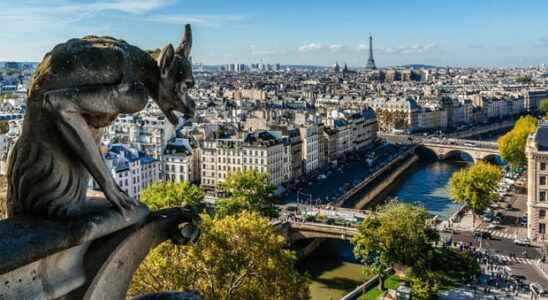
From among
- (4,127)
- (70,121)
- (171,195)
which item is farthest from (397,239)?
(4,127)

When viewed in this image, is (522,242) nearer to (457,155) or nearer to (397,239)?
(397,239)

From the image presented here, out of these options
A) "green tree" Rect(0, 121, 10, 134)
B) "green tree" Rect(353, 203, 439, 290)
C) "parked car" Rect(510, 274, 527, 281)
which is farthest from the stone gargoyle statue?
"green tree" Rect(0, 121, 10, 134)

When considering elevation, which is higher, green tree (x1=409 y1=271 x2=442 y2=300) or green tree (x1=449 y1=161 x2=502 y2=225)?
green tree (x1=449 y1=161 x2=502 y2=225)

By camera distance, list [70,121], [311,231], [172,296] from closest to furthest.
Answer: [70,121] < [172,296] < [311,231]

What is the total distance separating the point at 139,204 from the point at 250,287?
407 inches

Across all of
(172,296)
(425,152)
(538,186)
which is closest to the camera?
(172,296)

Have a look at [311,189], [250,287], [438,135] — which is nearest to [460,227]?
[311,189]

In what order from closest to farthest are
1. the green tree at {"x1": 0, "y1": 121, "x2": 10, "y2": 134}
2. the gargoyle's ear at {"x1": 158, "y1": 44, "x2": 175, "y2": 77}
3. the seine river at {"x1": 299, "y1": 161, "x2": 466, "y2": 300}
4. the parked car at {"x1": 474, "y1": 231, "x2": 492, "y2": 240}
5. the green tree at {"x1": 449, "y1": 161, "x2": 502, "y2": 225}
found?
the gargoyle's ear at {"x1": 158, "y1": 44, "x2": 175, "y2": 77} → the seine river at {"x1": 299, "y1": 161, "x2": 466, "y2": 300} → the parked car at {"x1": 474, "y1": 231, "x2": 492, "y2": 240} → the green tree at {"x1": 449, "y1": 161, "x2": 502, "y2": 225} → the green tree at {"x1": 0, "y1": 121, "x2": 10, "y2": 134}

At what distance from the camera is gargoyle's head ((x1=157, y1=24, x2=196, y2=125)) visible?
6.86 m

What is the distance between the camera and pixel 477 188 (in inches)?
2104

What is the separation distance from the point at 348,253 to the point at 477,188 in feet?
44.4

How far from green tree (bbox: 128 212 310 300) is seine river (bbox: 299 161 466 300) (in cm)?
2051

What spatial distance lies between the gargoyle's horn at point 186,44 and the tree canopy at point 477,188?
49.4 metres

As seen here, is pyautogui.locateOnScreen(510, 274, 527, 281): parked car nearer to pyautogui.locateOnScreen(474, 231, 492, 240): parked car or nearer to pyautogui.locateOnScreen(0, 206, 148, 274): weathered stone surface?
pyautogui.locateOnScreen(474, 231, 492, 240): parked car
